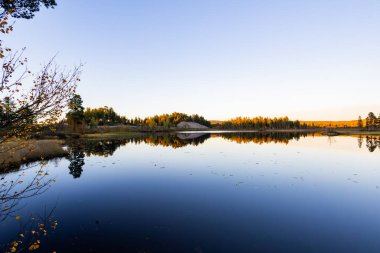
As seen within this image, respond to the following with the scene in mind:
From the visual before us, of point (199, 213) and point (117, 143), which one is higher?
point (117, 143)

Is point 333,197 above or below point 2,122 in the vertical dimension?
below

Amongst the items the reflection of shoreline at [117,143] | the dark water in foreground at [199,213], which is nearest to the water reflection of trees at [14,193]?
the dark water in foreground at [199,213]

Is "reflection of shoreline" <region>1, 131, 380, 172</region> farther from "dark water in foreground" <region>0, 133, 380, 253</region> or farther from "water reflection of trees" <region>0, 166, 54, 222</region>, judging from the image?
"dark water in foreground" <region>0, 133, 380, 253</region>

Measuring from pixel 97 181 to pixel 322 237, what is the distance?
1978cm

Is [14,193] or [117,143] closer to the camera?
[14,193]

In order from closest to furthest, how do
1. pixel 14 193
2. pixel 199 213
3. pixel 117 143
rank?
pixel 199 213 → pixel 14 193 → pixel 117 143

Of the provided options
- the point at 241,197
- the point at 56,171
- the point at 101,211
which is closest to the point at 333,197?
the point at 241,197

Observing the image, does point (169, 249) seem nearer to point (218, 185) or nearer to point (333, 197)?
point (218, 185)

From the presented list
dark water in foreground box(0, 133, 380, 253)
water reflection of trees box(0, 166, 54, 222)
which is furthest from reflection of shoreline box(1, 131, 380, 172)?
dark water in foreground box(0, 133, 380, 253)

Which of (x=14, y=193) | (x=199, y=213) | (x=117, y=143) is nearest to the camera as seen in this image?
(x=199, y=213)

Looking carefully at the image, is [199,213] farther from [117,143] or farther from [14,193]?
[117,143]

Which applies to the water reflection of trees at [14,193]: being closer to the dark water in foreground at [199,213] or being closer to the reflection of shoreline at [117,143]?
the dark water in foreground at [199,213]

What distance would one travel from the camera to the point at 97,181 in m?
21.2

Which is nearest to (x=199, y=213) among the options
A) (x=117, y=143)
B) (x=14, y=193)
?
(x=14, y=193)
